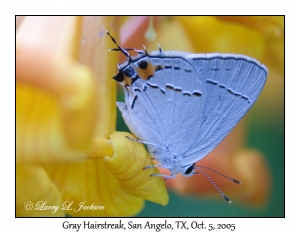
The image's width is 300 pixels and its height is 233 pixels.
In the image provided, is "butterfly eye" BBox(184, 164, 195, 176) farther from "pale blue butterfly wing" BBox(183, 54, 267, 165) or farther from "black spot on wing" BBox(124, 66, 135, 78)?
"black spot on wing" BBox(124, 66, 135, 78)

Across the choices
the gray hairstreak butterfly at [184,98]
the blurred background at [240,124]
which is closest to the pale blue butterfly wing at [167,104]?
the gray hairstreak butterfly at [184,98]

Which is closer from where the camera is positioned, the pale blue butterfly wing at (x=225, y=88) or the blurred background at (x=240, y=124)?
the pale blue butterfly wing at (x=225, y=88)

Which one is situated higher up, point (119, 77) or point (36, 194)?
point (119, 77)

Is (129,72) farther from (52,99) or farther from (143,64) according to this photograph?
(52,99)

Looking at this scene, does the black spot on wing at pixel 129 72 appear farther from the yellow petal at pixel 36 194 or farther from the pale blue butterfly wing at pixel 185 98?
the yellow petal at pixel 36 194

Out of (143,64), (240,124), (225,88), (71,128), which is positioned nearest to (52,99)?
(71,128)

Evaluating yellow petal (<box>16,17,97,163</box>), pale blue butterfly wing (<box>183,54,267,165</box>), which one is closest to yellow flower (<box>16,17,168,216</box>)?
yellow petal (<box>16,17,97,163</box>)
